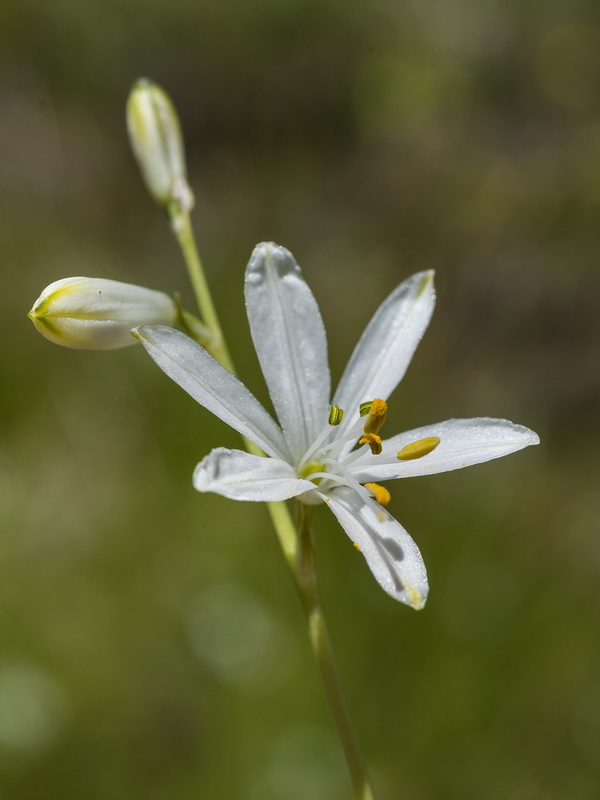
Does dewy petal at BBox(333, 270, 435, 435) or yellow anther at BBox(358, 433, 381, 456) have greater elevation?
dewy petal at BBox(333, 270, 435, 435)

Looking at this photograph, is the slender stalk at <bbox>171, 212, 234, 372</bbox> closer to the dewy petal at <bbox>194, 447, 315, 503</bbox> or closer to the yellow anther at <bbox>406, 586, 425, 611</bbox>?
the dewy petal at <bbox>194, 447, 315, 503</bbox>

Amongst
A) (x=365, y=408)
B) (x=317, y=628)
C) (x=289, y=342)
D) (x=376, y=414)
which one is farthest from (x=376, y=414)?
(x=317, y=628)

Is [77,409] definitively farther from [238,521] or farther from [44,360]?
[238,521]

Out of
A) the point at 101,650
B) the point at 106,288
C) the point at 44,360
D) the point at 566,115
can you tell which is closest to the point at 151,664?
the point at 101,650

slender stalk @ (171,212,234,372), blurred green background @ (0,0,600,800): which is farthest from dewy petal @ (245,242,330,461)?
blurred green background @ (0,0,600,800)

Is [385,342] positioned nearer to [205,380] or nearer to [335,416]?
[335,416]

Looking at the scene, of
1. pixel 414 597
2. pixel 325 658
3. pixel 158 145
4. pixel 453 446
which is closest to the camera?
pixel 414 597
